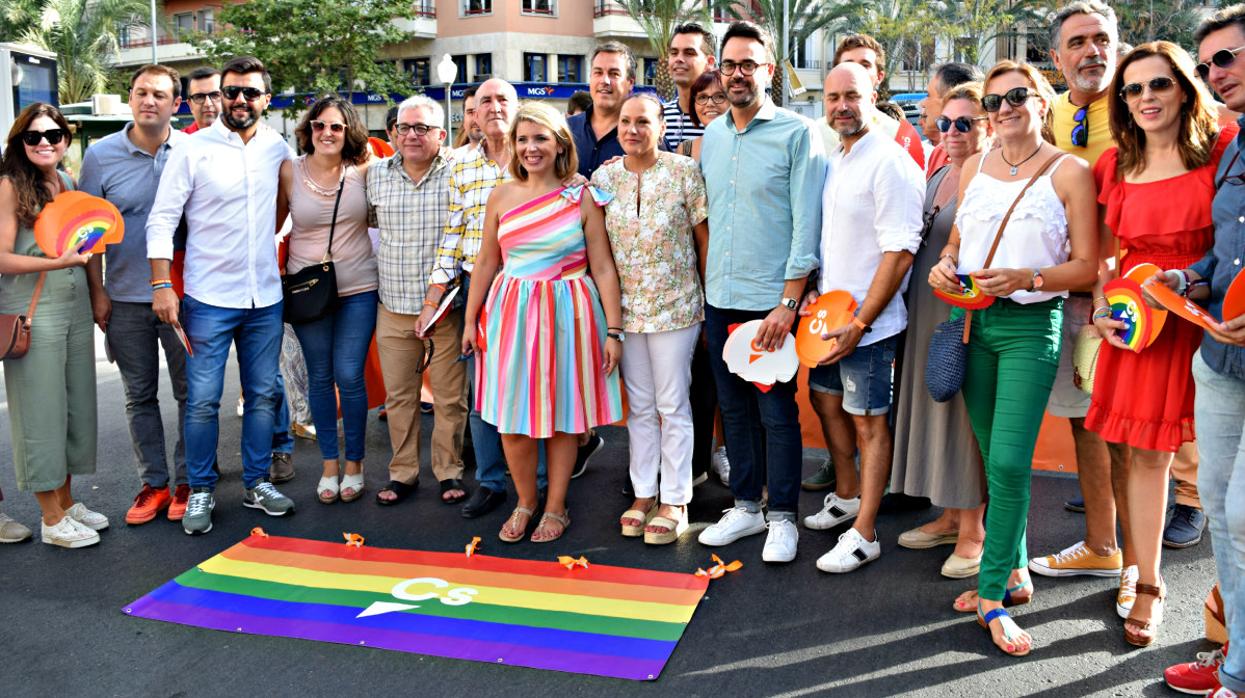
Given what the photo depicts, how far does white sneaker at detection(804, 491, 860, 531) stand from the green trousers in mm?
1125

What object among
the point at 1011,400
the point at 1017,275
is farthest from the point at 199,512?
Result: the point at 1017,275

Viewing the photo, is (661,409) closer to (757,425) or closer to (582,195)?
(757,425)

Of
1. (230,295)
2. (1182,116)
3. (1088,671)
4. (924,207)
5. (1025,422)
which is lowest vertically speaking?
(1088,671)

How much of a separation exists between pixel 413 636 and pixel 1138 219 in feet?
9.44

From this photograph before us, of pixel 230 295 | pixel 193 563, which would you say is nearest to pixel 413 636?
pixel 193 563

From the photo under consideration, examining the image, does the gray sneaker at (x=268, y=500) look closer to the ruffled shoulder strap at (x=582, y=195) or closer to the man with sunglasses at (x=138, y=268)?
the man with sunglasses at (x=138, y=268)

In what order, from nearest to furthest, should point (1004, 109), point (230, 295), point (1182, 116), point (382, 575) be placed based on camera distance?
1. point (1182, 116)
2. point (1004, 109)
3. point (382, 575)
4. point (230, 295)

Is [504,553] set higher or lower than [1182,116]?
lower

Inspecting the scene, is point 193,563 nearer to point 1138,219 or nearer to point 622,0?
point 1138,219

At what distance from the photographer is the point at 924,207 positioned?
441cm

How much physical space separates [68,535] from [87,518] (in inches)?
7.8

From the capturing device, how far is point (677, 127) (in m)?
5.81

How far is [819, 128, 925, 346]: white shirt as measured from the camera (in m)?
3.96

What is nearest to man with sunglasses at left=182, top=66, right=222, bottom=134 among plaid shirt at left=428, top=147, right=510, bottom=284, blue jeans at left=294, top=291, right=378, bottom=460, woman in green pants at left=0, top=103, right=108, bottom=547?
woman in green pants at left=0, top=103, right=108, bottom=547
